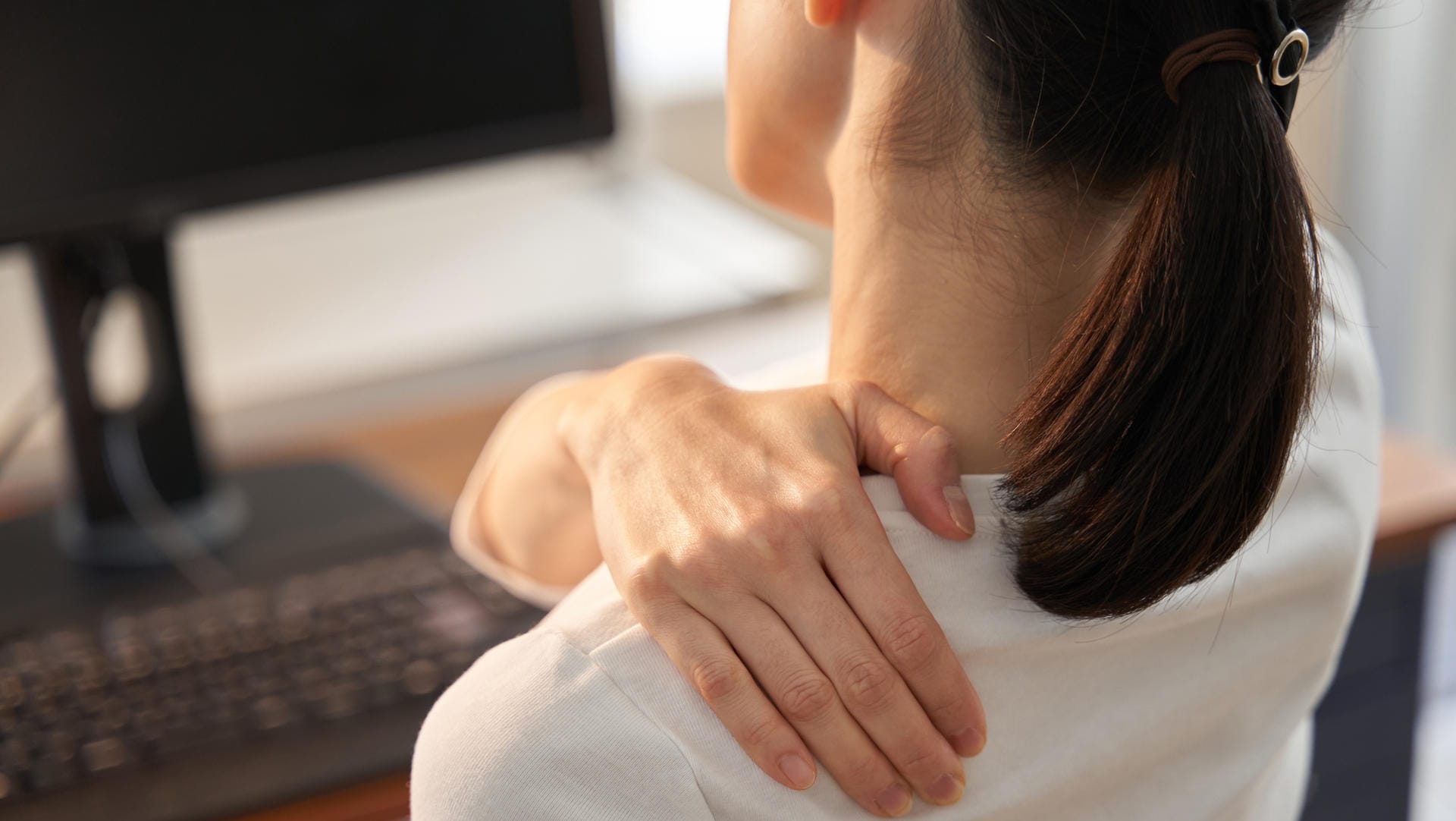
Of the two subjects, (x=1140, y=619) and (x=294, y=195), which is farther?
(x=294, y=195)

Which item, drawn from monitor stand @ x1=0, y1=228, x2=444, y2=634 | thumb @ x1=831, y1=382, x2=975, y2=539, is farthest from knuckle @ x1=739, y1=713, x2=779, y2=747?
monitor stand @ x1=0, y1=228, x2=444, y2=634

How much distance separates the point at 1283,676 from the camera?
0.70 m

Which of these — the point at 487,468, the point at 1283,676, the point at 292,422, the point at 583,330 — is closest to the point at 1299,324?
the point at 1283,676

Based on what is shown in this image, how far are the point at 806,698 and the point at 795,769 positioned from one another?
0.09ft

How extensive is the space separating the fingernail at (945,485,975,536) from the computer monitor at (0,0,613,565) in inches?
27.2

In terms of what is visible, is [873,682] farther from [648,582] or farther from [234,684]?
[234,684]

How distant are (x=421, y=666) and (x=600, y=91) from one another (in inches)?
21.2

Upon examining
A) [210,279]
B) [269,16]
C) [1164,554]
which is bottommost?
[210,279]

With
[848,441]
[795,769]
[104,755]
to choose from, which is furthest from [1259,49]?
[104,755]

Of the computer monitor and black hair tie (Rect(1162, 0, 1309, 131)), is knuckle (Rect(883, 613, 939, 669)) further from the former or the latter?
the computer monitor

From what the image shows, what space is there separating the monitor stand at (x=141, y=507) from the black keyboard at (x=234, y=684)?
74mm

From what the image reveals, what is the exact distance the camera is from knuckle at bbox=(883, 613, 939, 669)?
0.56m

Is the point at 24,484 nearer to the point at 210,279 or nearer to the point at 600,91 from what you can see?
the point at 210,279

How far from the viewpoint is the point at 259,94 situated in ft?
3.48
